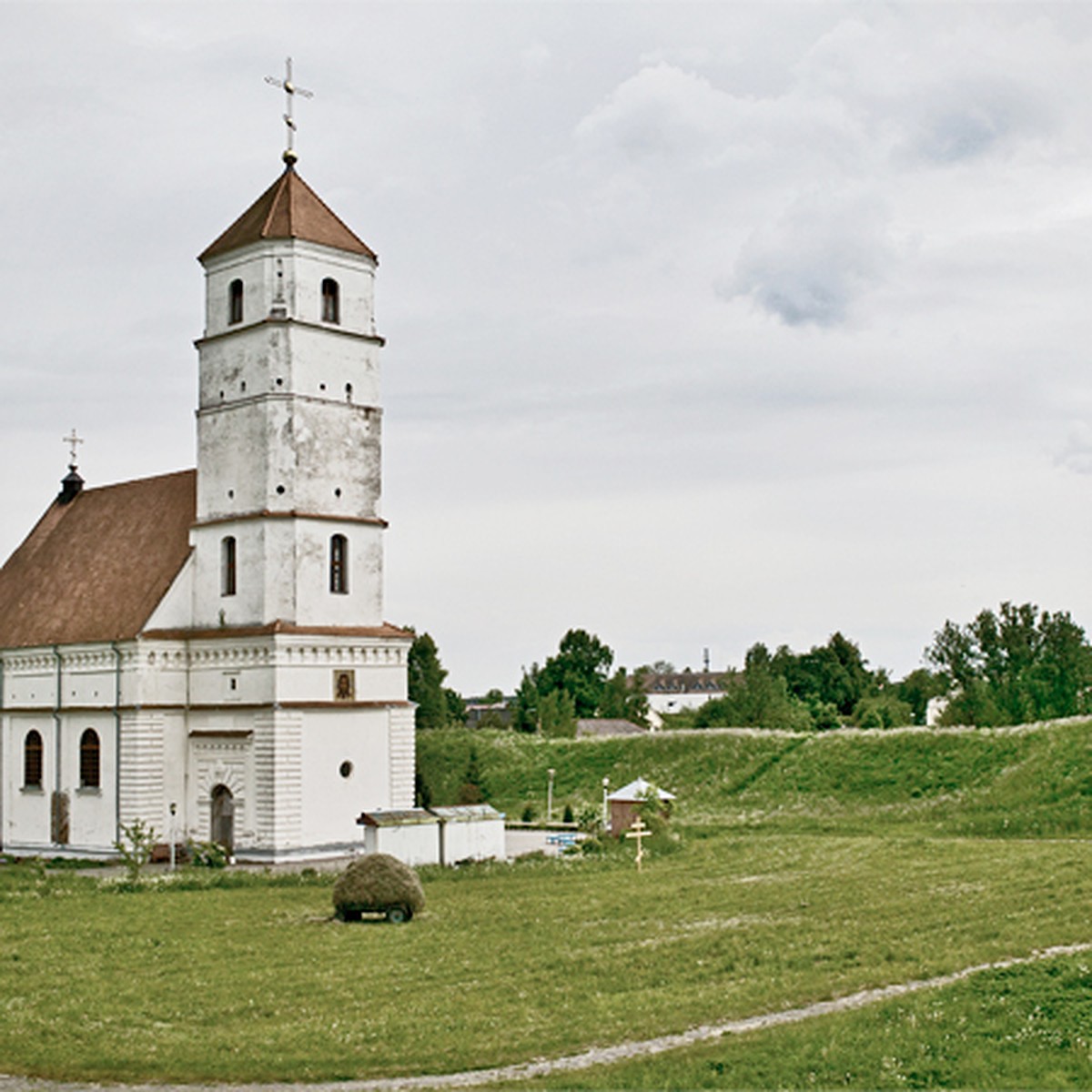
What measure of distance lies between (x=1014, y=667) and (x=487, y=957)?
2582 inches

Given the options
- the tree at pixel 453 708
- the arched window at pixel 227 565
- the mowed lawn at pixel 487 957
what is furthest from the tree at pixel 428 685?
the mowed lawn at pixel 487 957

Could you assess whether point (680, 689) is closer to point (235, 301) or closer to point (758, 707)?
point (758, 707)

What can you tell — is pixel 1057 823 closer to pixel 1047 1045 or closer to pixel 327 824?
pixel 327 824

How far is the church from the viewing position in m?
41.5

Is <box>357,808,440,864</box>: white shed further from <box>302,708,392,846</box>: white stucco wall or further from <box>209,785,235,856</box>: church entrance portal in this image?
<box>209,785,235,856</box>: church entrance portal

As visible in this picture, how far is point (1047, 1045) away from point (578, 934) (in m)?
11.5

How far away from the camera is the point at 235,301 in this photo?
146 feet

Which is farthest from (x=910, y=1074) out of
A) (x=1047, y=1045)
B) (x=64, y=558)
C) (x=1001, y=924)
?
(x=64, y=558)

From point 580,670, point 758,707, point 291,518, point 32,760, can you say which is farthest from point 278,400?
point 580,670

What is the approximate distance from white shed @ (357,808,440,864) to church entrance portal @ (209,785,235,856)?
7231 mm

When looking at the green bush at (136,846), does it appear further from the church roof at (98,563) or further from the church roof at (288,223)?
the church roof at (288,223)

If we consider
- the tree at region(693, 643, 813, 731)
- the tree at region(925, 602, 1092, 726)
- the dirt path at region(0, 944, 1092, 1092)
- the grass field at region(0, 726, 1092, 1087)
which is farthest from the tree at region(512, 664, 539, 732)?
the dirt path at region(0, 944, 1092, 1092)

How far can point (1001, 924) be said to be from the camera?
22688 millimetres

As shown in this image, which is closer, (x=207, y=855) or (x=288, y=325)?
(x=207, y=855)
